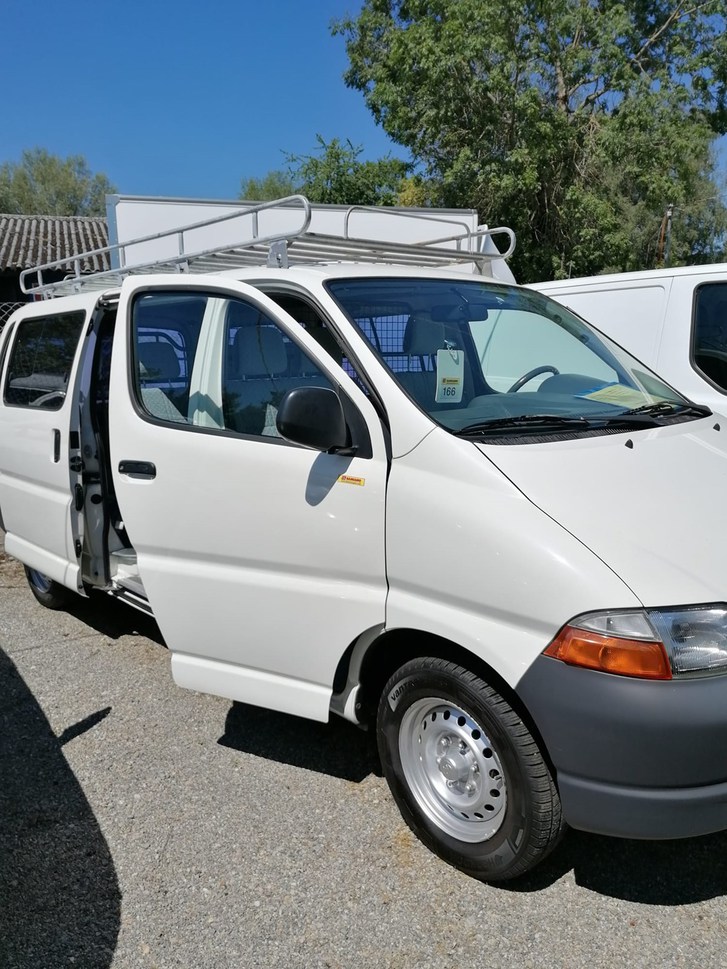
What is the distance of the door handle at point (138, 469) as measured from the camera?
3.29 meters

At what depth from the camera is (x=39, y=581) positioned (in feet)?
17.2

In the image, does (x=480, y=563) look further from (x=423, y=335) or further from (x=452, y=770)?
(x=423, y=335)

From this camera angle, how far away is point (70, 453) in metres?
4.11

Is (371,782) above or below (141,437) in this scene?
below

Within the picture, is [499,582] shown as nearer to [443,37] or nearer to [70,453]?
[70,453]

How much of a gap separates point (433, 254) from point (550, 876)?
9.80ft

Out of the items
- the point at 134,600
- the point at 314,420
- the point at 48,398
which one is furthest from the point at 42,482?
the point at 314,420

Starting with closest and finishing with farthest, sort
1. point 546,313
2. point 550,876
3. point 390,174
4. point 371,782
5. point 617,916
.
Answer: point 617,916
point 550,876
point 371,782
point 546,313
point 390,174

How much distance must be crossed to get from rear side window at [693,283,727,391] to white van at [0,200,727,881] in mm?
1569

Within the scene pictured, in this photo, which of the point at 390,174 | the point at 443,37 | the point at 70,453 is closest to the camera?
the point at 70,453

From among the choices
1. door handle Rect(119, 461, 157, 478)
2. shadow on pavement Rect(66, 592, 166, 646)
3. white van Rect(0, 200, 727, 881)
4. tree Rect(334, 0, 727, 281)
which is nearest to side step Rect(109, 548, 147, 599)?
white van Rect(0, 200, 727, 881)

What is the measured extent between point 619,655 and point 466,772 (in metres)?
0.77

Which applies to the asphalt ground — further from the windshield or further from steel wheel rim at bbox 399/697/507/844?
the windshield

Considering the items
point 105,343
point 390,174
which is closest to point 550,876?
point 105,343
